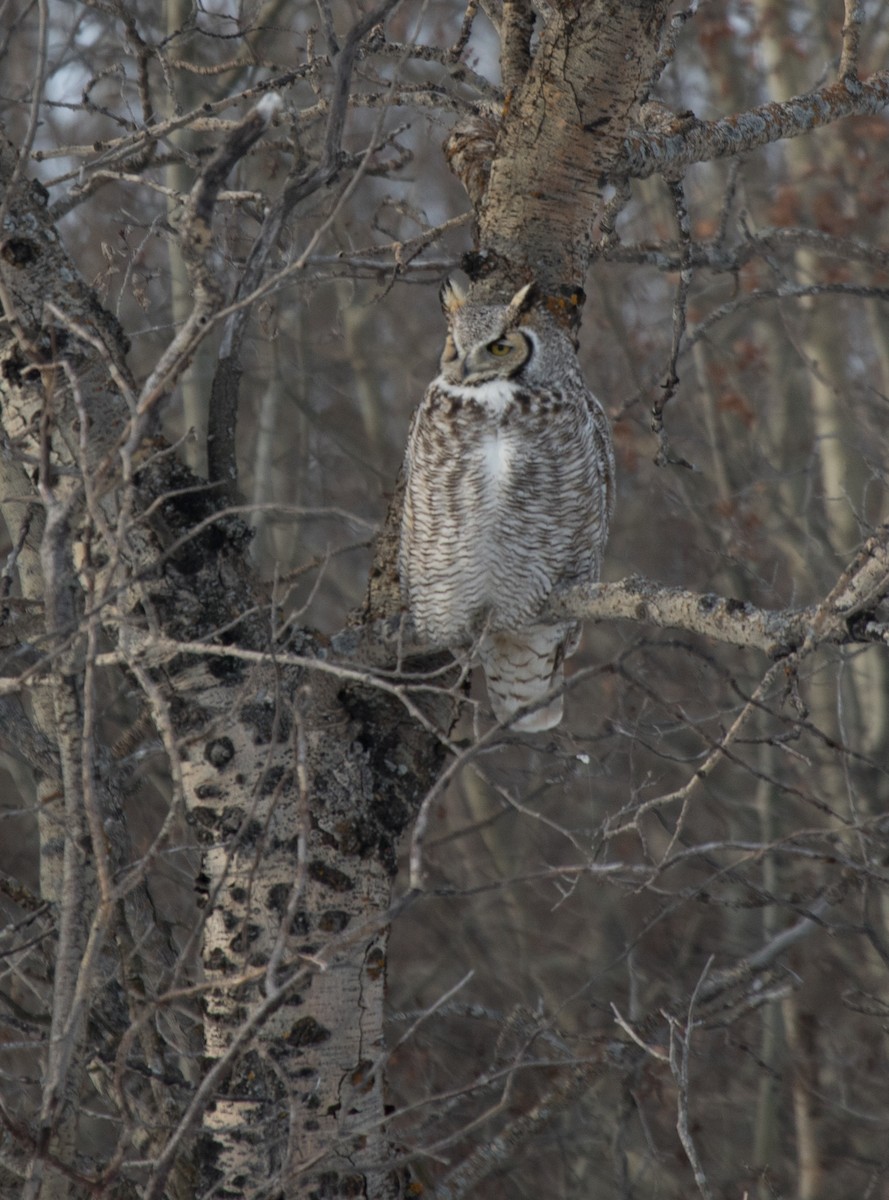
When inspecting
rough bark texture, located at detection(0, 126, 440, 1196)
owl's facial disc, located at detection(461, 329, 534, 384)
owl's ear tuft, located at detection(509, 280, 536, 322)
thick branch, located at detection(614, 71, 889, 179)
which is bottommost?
rough bark texture, located at detection(0, 126, 440, 1196)

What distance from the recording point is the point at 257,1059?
9.50ft

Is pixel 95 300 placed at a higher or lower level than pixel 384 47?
lower

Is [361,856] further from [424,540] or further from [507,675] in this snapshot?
[507,675]

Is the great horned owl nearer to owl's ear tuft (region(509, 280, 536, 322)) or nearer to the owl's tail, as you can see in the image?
owl's ear tuft (region(509, 280, 536, 322))

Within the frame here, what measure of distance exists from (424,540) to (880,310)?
3662mm

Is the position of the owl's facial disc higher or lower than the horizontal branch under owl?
higher

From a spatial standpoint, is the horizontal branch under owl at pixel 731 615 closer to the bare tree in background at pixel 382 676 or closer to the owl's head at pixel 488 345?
the bare tree in background at pixel 382 676

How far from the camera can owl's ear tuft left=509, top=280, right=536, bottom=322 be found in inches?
135

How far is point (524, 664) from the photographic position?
4289 mm

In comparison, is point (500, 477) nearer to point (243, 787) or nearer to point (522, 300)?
point (522, 300)

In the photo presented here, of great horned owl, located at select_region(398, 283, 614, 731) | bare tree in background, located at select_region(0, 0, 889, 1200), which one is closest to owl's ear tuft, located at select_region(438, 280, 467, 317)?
great horned owl, located at select_region(398, 283, 614, 731)

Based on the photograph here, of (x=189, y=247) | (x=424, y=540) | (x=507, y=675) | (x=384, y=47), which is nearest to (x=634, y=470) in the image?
(x=507, y=675)

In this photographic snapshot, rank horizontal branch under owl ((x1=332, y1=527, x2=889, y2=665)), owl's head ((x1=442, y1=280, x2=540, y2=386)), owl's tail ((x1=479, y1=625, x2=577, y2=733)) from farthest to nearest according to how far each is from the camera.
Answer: owl's tail ((x1=479, y1=625, x2=577, y2=733)) < owl's head ((x1=442, y1=280, x2=540, y2=386)) < horizontal branch under owl ((x1=332, y1=527, x2=889, y2=665))

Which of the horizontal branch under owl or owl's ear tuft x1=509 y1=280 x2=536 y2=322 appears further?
owl's ear tuft x1=509 y1=280 x2=536 y2=322
